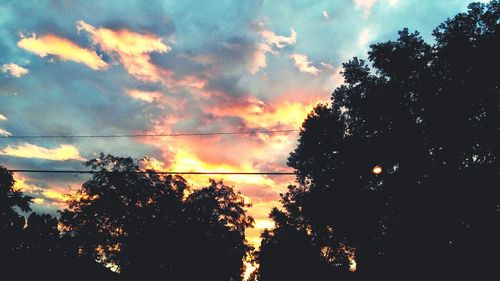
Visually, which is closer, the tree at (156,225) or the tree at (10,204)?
the tree at (10,204)

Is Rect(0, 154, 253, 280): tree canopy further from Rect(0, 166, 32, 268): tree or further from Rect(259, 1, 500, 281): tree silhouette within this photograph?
Rect(259, 1, 500, 281): tree silhouette

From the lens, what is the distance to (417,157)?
78.3ft

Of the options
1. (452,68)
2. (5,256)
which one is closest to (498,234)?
(452,68)

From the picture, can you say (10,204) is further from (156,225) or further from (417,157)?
(417,157)

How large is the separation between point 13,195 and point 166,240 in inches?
768

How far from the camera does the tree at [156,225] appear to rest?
1716 inches

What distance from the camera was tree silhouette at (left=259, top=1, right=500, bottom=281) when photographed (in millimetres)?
21266

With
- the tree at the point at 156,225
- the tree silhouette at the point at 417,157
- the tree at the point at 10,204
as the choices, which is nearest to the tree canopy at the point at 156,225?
the tree at the point at 156,225

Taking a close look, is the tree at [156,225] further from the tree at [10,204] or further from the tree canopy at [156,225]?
the tree at [10,204]

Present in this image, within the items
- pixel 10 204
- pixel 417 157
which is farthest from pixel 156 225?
pixel 417 157

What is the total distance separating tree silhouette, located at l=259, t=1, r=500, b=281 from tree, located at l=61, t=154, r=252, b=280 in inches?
842

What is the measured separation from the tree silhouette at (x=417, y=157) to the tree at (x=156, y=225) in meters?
21.4

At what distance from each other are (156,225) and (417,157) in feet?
113

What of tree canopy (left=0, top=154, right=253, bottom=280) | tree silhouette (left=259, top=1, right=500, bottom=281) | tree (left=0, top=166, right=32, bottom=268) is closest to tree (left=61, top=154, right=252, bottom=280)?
tree canopy (left=0, top=154, right=253, bottom=280)
